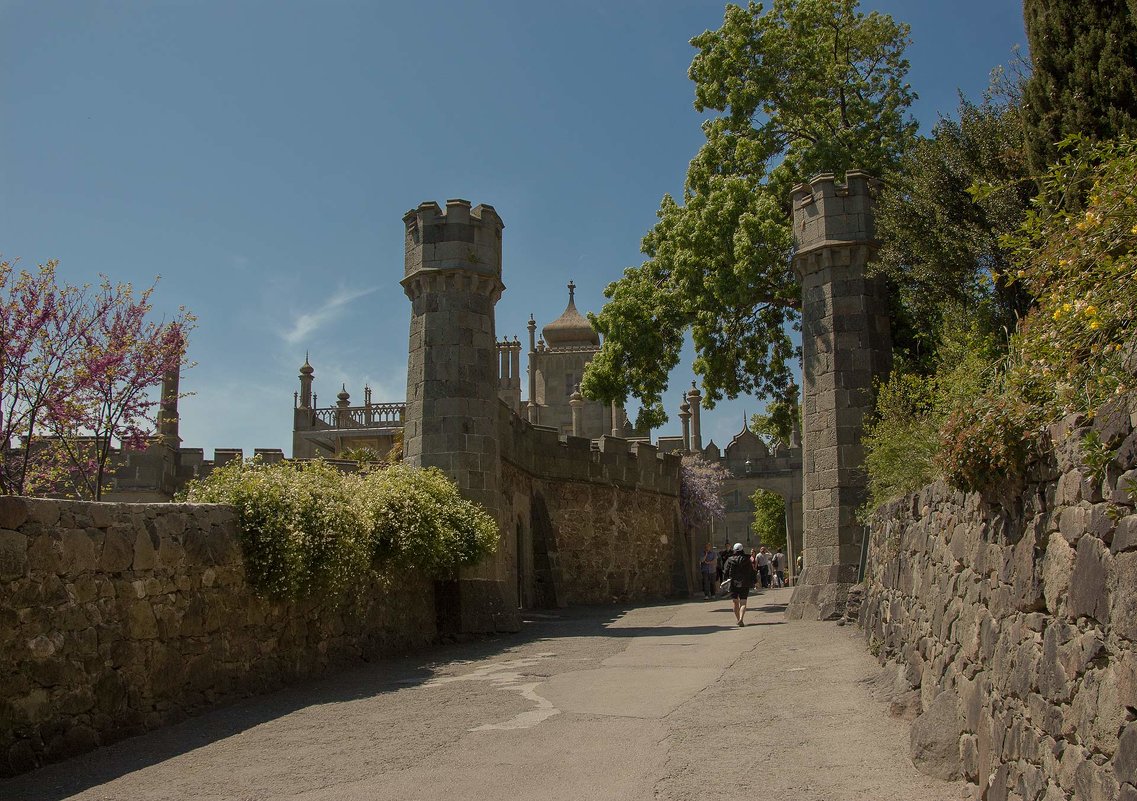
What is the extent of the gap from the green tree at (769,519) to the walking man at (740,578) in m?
34.0

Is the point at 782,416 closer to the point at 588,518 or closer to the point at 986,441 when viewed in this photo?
the point at 588,518

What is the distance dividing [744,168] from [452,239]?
748cm

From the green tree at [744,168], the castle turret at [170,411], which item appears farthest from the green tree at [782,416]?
the castle turret at [170,411]

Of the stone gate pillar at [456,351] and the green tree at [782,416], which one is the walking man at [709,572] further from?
the stone gate pillar at [456,351]

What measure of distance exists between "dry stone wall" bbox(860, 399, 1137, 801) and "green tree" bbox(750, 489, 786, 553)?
43.4 meters

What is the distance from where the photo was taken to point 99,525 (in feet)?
25.2

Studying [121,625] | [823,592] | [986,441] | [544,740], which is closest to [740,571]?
[823,592]

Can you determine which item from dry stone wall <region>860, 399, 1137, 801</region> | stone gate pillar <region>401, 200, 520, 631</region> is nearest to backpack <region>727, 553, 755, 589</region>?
stone gate pillar <region>401, 200, 520, 631</region>

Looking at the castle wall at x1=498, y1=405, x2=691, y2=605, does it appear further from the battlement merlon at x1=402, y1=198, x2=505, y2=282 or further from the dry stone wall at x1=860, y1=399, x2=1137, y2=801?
the dry stone wall at x1=860, y1=399, x2=1137, y2=801

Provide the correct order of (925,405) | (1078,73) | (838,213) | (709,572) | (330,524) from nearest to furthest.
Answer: (1078,73) < (330,524) < (925,405) < (838,213) < (709,572)

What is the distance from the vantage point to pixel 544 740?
7.45m

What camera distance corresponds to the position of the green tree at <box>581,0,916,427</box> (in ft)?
64.6

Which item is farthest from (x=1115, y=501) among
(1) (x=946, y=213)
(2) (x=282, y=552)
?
(1) (x=946, y=213)

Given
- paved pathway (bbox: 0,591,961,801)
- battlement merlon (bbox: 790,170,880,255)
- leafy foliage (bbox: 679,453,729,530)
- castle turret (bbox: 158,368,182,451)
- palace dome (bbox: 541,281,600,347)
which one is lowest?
paved pathway (bbox: 0,591,961,801)
